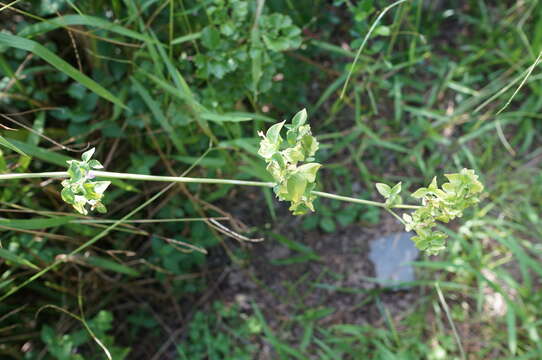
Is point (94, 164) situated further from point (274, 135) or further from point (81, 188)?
point (274, 135)

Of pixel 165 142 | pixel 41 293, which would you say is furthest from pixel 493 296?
pixel 41 293

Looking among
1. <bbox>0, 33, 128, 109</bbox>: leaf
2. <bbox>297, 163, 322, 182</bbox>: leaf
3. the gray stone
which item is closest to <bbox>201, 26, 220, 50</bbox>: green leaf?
Result: <bbox>0, 33, 128, 109</bbox>: leaf

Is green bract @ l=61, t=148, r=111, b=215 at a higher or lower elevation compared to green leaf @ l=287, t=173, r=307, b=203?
lower

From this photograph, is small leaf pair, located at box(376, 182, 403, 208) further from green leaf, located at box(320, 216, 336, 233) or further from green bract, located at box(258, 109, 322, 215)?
green leaf, located at box(320, 216, 336, 233)

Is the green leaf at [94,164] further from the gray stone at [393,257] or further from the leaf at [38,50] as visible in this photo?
the gray stone at [393,257]

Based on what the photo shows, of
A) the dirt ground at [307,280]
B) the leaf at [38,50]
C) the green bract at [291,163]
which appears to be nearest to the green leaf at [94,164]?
the green bract at [291,163]
